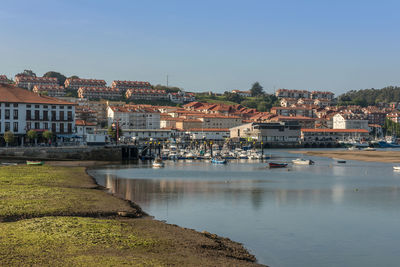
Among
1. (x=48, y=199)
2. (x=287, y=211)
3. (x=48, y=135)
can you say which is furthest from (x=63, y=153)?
(x=287, y=211)

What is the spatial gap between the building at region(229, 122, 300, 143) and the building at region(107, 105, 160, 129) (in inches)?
1136

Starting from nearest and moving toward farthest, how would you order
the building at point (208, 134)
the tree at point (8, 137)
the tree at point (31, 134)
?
1. the tree at point (8, 137)
2. the tree at point (31, 134)
3. the building at point (208, 134)

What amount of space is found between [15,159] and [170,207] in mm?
45456

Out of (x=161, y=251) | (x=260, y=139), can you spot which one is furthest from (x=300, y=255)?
(x=260, y=139)

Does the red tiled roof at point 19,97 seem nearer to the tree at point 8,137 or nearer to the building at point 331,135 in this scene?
the tree at point 8,137

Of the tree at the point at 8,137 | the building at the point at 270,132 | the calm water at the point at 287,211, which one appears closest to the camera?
the calm water at the point at 287,211

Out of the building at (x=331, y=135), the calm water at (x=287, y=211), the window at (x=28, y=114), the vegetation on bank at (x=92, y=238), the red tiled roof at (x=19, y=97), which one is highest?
the red tiled roof at (x=19, y=97)

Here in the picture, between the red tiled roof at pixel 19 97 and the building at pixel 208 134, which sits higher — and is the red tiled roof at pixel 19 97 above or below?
above

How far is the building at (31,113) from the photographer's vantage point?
86.6 m

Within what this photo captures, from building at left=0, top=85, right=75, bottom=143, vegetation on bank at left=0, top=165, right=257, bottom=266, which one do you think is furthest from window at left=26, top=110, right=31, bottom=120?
vegetation on bank at left=0, top=165, right=257, bottom=266

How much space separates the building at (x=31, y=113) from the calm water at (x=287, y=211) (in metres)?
30.2

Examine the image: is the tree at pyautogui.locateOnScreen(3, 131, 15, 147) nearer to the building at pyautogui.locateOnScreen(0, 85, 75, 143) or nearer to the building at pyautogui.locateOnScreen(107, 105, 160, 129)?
the building at pyautogui.locateOnScreen(0, 85, 75, 143)

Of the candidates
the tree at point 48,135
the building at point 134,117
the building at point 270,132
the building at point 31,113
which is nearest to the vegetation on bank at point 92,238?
the tree at point 48,135

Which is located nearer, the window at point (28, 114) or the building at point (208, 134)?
the window at point (28, 114)
